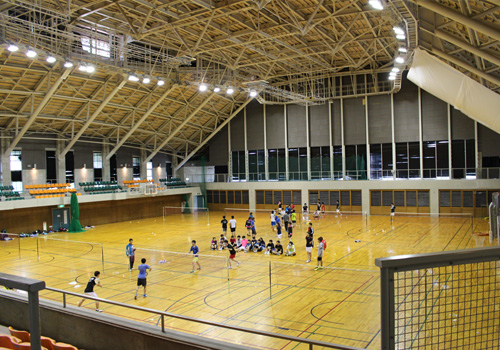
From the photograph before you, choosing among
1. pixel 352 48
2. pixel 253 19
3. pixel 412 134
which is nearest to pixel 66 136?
pixel 253 19

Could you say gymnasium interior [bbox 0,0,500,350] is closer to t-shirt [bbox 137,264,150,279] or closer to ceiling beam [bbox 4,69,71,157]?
ceiling beam [bbox 4,69,71,157]

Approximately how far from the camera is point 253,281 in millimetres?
15414

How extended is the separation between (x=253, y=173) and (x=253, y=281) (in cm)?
3323

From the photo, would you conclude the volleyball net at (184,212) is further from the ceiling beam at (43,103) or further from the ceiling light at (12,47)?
the ceiling light at (12,47)

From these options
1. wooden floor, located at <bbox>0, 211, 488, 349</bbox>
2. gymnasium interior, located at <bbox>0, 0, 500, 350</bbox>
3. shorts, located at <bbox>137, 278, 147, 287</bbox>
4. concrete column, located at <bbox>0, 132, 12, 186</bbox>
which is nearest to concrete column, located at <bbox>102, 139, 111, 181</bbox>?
gymnasium interior, located at <bbox>0, 0, 500, 350</bbox>

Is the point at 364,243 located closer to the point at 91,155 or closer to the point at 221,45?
the point at 221,45

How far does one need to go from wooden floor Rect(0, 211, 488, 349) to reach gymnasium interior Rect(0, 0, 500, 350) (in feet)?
0.34

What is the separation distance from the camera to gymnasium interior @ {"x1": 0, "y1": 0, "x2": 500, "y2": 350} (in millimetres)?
6930

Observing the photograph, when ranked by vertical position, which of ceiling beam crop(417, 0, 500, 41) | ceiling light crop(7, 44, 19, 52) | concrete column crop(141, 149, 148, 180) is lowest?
concrete column crop(141, 149, 148, 180)

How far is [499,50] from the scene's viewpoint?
15109 mm

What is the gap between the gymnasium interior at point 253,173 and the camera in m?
6.93

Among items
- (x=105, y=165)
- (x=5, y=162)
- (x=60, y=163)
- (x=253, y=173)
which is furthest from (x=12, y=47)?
(x=253, y=173)

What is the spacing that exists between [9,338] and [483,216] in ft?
127

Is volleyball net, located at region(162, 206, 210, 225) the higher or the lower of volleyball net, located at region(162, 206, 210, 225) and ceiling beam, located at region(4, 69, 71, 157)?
the lower
